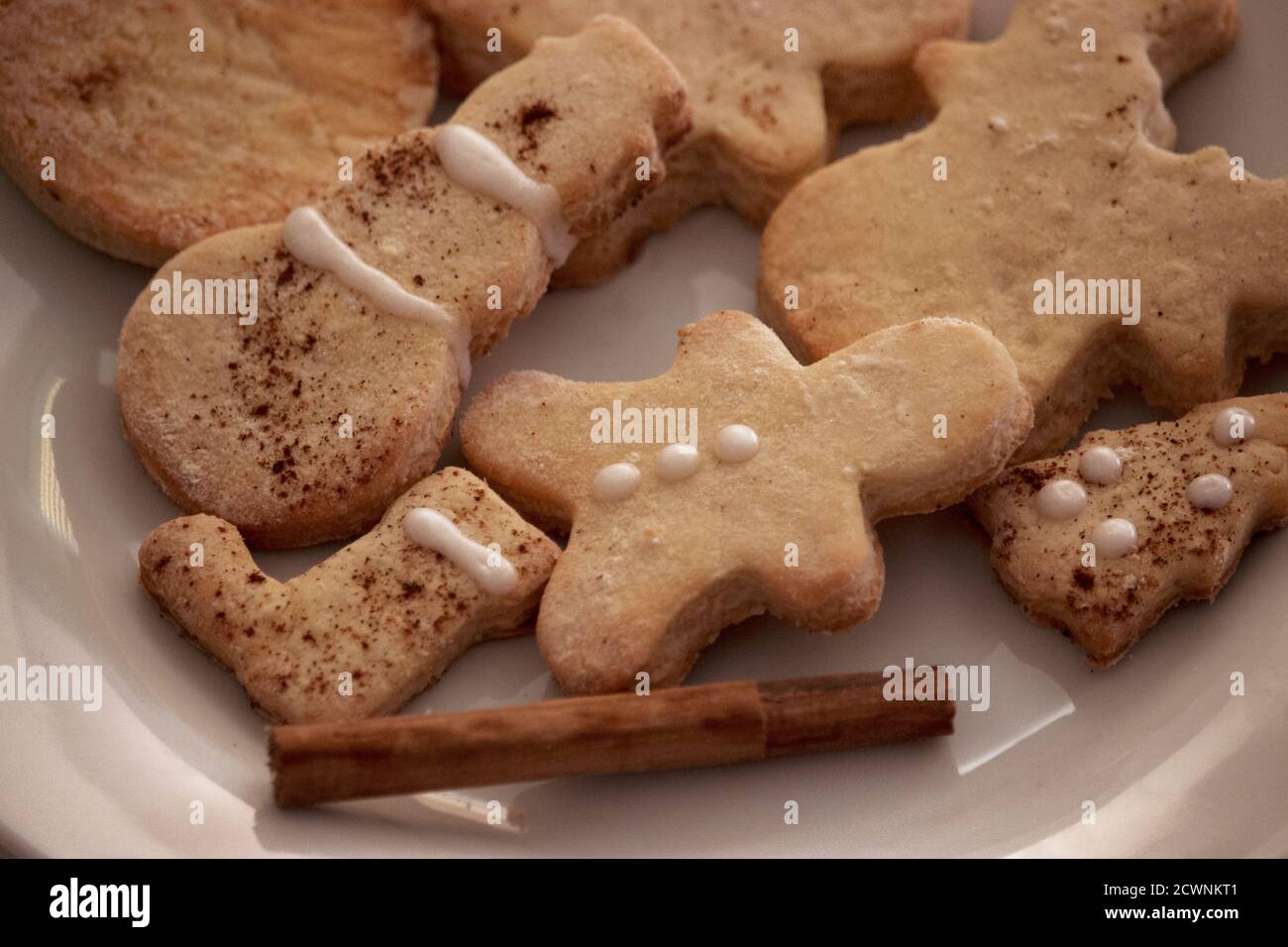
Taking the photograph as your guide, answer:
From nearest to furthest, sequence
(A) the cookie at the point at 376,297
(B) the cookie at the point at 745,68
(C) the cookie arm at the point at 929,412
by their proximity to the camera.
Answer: (C) the cookie arm at the point at 929,412 < (A) the cookie at the point at 376,297 < (B) the cookie at the point at 745,68

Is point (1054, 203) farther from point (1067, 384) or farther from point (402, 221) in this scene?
point (402, 221)

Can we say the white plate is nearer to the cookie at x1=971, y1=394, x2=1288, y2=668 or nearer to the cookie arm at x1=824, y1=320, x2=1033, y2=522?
the cookie at x1=971, y1=394, x2=1288, y2=668

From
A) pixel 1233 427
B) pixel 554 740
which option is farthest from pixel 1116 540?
pixel 554 740

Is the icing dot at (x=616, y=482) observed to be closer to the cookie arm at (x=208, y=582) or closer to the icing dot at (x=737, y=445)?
the icing dot at (x=737, y=445)

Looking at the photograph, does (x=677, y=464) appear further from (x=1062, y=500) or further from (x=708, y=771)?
(x=1062, y=500)

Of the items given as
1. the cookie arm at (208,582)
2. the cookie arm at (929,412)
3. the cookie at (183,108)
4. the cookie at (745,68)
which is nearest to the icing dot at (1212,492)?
the cookie arm at (929,412)

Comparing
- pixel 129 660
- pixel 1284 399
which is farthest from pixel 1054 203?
pixel 129 660
